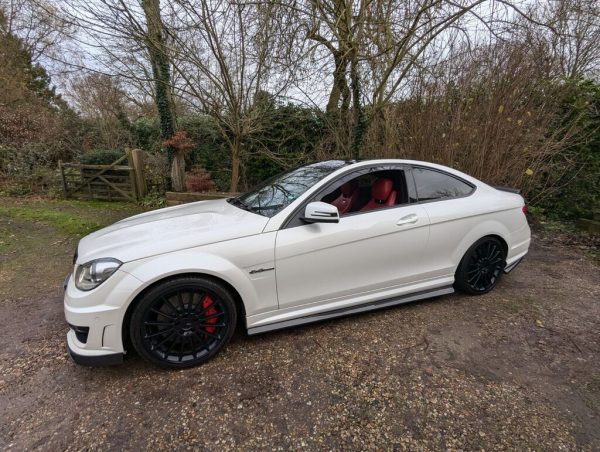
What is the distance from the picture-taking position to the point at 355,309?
109 inches

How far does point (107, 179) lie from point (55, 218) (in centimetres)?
227

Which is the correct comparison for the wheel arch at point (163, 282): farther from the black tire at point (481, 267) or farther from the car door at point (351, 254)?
the black tire at point (481, 267)

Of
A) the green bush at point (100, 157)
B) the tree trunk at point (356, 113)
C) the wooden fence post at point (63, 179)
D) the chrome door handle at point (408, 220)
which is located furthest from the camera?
the green bush at point (100, 157)

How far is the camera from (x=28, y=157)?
971cm

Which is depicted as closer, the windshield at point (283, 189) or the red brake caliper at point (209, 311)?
the red brake caliper at point (209, 311)

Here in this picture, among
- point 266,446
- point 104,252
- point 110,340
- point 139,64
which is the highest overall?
point 139,64

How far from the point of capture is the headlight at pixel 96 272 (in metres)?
2.11

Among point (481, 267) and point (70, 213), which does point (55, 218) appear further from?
point (481, 267)

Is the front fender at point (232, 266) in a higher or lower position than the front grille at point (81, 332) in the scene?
higher

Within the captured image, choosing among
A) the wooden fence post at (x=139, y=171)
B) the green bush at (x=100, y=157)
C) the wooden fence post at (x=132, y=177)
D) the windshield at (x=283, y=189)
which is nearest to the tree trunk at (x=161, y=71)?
the wooden fence post at (x=139, y=171)

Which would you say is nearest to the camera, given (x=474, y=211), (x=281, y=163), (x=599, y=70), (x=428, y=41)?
(x=474, y=211)

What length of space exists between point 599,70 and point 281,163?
7.73 meters

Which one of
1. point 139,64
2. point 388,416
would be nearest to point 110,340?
point 388,416

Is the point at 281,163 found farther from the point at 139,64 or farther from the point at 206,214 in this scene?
the point at 206,214
